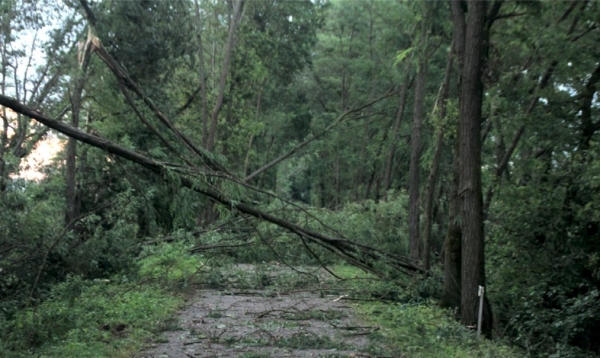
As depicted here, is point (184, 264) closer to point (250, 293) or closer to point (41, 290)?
point (250, 293)

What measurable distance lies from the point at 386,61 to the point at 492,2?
66.3 feet

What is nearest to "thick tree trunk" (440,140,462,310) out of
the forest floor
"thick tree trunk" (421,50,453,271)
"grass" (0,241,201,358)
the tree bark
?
the forest floor

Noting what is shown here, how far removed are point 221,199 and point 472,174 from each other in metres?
4.78

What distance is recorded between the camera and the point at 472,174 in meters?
11.4

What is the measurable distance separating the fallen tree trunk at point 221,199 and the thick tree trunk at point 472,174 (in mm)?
1929

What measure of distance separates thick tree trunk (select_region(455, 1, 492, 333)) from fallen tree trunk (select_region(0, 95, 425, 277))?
1929mm

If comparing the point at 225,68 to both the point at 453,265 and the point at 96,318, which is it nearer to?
the point at 453,265

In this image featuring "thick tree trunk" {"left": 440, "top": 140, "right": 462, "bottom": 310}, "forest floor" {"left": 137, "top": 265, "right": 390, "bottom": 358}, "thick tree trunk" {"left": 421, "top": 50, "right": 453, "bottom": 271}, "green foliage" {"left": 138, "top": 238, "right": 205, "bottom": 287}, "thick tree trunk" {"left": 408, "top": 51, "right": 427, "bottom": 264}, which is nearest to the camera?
"forest floor" {"left": 137, "top": 265, "right": 390, "bottom": 358}

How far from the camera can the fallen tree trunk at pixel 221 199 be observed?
8.73m

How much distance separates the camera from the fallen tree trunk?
8.73 m

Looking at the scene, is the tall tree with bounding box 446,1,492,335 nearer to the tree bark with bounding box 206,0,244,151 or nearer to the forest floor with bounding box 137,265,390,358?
the forest floor with bounding box 137,265,390,358

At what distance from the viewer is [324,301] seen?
13781mm

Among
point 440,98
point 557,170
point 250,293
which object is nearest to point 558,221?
point 557,170

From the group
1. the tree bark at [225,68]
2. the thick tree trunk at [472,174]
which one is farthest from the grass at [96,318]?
the tree bark at [225,68]
